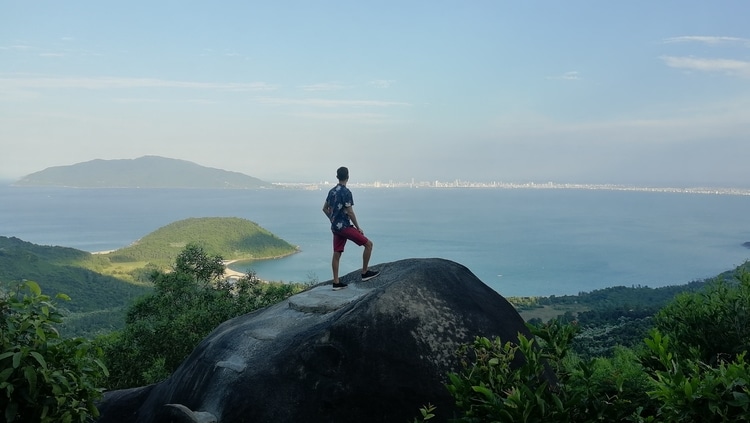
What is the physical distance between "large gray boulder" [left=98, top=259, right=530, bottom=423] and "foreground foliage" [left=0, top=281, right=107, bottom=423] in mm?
1678

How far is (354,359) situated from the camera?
6.76 m

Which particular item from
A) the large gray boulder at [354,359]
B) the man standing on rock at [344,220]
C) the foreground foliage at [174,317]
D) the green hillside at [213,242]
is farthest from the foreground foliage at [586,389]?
the green hillside at [213,242]

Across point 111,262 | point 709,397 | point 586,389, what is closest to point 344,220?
point 586,389

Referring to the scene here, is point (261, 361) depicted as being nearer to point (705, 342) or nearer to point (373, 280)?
point (373, 280)

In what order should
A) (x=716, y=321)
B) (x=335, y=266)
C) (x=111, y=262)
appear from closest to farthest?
(x=335, y=266) → (x=716, y=321) → (x=111, y=262)

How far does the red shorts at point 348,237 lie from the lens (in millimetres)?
9376

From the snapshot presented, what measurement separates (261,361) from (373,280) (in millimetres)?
2466

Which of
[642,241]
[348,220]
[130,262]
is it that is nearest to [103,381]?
[348,220]

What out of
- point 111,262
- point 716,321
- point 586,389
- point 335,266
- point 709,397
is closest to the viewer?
point 709,397

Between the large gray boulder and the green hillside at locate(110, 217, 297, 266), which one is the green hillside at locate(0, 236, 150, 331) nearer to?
the green hillside at locate(110, 217, 297, 266)

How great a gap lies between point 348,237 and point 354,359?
319 cm

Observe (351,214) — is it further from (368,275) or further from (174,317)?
(174,317)

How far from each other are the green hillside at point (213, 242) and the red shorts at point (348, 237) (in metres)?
107

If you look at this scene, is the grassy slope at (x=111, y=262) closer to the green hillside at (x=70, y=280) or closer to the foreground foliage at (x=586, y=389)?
the green hillside at (x=70, y=280)
